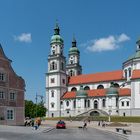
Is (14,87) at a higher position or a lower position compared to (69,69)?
lower

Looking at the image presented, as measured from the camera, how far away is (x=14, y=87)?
60.3m

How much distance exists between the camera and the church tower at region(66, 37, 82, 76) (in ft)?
455

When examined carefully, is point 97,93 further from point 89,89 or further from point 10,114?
point 10,114

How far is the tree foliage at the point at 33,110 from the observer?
115200 millimetres

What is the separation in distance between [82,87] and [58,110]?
11.1 meters

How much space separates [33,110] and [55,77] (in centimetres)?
1543

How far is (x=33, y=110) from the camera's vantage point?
116 metres

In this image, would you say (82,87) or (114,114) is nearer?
(114,114)

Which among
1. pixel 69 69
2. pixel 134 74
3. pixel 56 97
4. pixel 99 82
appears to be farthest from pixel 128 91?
pixel 69 69

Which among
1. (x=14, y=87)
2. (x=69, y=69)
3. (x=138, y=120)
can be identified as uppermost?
(x=69, y=69)

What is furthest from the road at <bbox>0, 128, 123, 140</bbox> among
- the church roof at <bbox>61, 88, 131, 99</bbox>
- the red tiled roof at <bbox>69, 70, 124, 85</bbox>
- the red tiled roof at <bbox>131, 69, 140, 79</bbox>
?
the red tiled roof at <bbox>69, 70, 124, 85</bbox>

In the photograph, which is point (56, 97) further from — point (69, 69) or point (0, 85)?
point (0, 85)

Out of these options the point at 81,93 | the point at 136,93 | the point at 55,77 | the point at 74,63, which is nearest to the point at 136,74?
the point at 136,93

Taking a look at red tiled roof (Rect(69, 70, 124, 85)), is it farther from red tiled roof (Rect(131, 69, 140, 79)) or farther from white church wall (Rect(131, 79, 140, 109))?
white church wall (Rect(131, 79, 140, 109))
